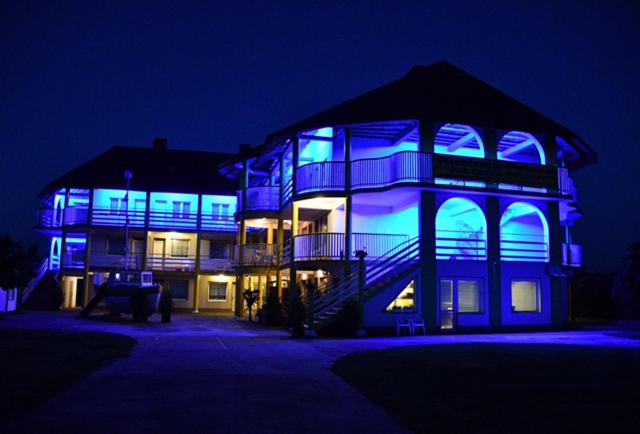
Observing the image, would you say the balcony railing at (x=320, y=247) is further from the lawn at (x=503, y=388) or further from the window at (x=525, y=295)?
the lawn at (x=503, y=388)

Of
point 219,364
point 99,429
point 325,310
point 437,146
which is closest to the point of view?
point 99,429

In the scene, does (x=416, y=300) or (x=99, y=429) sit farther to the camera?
(x=416, y=300)

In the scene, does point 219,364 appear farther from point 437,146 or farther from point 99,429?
point 437,146

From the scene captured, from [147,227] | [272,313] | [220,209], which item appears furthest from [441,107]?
[147,227]

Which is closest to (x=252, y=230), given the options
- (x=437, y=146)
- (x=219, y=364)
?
(x=437, y=146)

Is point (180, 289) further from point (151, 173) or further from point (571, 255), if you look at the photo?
point (571, 255)

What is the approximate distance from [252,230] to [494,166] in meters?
23.6

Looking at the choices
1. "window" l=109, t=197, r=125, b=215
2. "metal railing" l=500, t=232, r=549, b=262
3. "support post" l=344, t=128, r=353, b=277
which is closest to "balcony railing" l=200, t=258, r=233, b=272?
"window" l=109, t=197, r=125, b=215

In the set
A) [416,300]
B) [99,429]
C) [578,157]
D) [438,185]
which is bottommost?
[99,429]

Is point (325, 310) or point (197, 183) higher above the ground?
point (197, 183)

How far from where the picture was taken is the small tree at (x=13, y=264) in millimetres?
29000

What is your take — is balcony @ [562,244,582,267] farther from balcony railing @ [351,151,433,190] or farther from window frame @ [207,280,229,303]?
window frame @ [207,280,229,303]

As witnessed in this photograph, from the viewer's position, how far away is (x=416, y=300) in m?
23.4

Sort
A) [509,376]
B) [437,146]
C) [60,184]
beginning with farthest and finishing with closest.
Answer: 1. [60,184]
2. [437,146]
3. [509,376]
